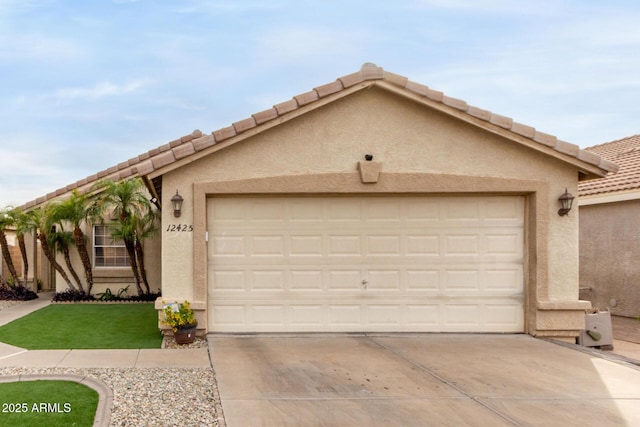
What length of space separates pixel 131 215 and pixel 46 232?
8.48 ft

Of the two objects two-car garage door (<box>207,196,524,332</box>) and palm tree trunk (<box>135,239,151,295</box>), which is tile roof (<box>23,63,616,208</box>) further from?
palm tree trunk (<box>135,239,151,295</box>)

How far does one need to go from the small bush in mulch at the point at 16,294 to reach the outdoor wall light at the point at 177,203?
861 cm

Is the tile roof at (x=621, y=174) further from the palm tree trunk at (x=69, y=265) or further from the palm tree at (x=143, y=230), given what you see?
the palm tree trunk at (x=69, y=265)

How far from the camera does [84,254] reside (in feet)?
41.4

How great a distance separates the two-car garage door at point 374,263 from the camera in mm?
8617

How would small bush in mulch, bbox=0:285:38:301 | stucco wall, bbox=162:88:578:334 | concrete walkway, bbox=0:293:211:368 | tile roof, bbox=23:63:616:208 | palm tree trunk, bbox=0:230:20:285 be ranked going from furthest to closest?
palm tree trunk, bbox=0:230:20:285 < small bush in mulch, bbox=0:285:38:301 < stucco wall, bbox=162:88:578:334 < tile roof, bbox=23:63:616:208 < concrete walkway, bbox=0:293:211:368

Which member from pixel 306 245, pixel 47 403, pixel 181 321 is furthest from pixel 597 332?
pixel 47 403

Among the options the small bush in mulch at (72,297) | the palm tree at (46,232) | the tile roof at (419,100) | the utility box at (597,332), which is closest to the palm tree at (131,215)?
the small bush in mulch at (72,297)

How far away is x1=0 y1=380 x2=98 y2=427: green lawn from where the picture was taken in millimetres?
4566

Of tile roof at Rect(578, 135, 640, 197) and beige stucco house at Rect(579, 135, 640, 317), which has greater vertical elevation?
tile roof at Rect(578, 135, 640, 197)

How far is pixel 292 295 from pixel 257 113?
3.49 metres

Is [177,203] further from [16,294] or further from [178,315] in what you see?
[16,294]

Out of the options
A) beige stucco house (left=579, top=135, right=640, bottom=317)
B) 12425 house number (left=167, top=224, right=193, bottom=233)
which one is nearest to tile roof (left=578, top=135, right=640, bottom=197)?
beige stucco house (left=579, top=135, right=640, bottom=317)

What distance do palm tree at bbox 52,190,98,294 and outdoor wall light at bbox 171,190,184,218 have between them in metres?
5.31
